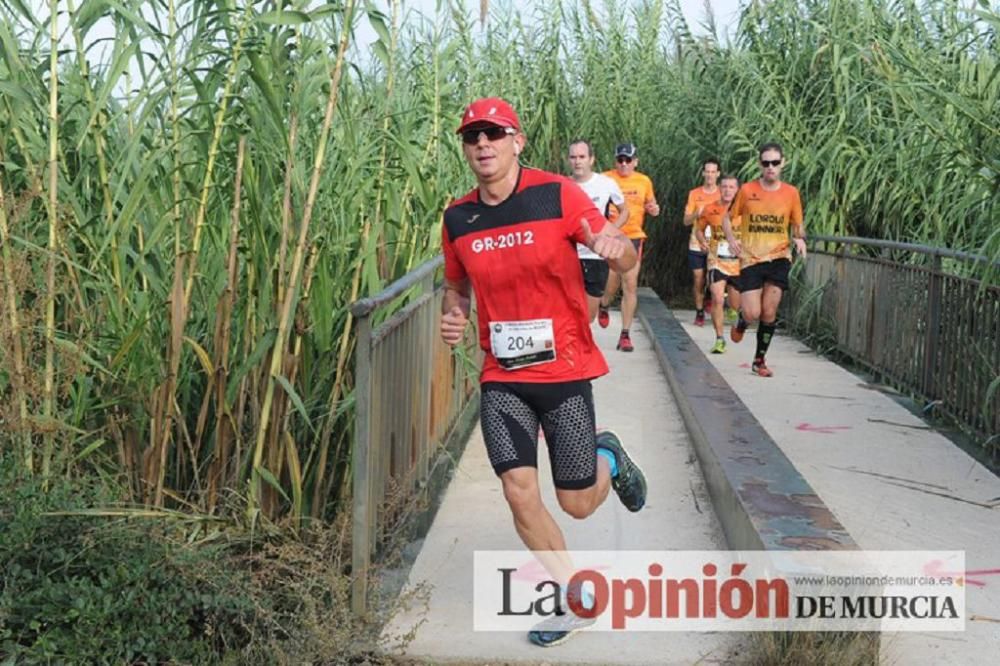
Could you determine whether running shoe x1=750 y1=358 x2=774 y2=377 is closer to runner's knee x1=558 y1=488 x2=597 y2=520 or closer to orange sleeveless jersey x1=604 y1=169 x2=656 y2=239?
orange sleeveless jersey x1=604 y1=169 x2=656 y2=239

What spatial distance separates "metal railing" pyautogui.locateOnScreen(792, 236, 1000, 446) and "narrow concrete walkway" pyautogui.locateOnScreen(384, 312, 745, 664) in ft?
5.29

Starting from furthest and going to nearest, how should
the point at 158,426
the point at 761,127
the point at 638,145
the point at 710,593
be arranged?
the point at 638,145 < the point at 761,127 < the point at 710,593 < the point at 158,426

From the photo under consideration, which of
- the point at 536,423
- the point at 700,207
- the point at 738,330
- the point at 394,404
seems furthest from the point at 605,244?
the point at 700,207

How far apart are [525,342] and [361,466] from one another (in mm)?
697

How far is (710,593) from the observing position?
5.45 m

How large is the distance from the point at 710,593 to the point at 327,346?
165 centimetres

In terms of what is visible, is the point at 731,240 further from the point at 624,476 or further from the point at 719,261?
the point at 624,476

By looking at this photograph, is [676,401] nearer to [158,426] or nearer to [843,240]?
[843,240]

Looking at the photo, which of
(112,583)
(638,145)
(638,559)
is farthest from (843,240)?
(112,583)

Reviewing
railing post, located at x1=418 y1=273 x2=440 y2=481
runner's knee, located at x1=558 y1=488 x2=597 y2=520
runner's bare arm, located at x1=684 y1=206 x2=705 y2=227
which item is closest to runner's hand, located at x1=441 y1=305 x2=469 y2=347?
runner's knee, located at x1=558 y1=488 x2=597 y2=520

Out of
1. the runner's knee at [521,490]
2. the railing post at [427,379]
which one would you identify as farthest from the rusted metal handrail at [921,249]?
the runner's knee at [521,490]

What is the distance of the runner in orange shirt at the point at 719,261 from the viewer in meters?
13.5

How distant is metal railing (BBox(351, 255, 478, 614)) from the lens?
4.77 metres

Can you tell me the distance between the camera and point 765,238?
11617mm
